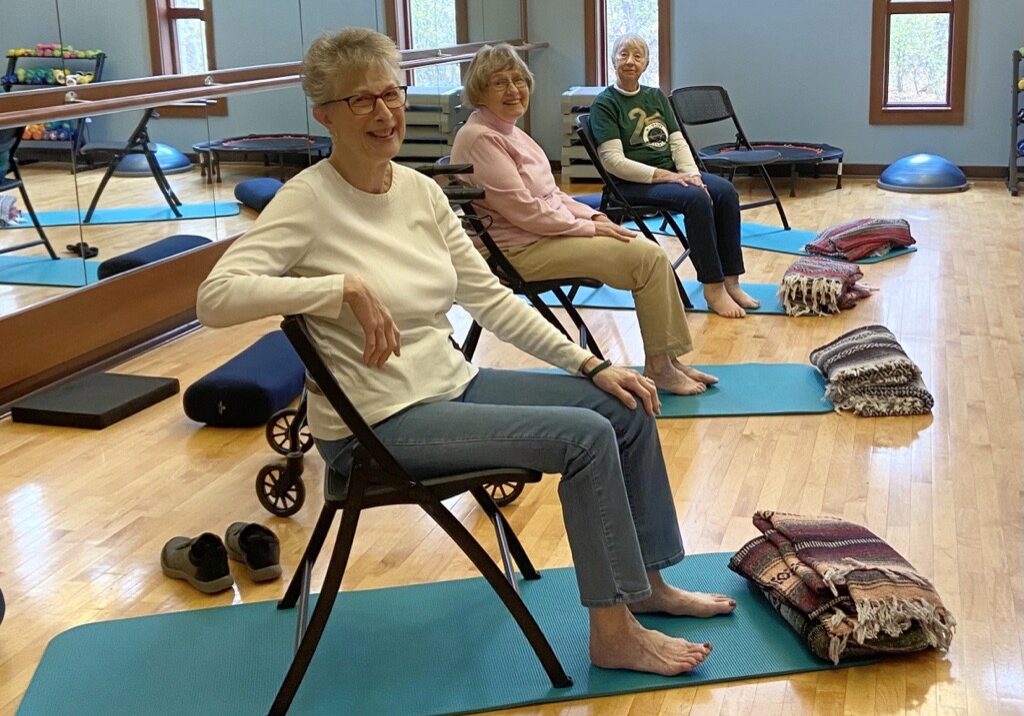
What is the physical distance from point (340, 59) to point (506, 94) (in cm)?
174

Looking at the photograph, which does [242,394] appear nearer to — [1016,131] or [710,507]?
[710,507]

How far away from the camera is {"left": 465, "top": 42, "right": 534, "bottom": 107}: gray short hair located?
160 inches

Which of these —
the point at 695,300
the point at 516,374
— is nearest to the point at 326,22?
the point at 695,300

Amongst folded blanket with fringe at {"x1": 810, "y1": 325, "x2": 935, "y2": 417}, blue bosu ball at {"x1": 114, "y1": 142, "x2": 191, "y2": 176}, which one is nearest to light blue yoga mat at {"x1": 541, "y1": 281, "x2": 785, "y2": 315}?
folded blanket with fringe at {"x1": 810, "y1": 325, "x2": 935, "y2": 417}

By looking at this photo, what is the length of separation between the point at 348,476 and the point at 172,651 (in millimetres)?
583

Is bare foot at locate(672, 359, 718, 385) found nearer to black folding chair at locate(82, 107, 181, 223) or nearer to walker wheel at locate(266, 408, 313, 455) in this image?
walker wheel at locate(266, 408, 313, 455)

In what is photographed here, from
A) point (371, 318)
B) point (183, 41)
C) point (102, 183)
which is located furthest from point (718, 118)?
point (371, 318)

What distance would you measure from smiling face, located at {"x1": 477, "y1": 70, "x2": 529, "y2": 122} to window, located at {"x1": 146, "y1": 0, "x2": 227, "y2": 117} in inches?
63.9

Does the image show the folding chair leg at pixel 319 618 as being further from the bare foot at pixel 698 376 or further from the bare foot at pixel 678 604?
the bare foot at pixel 698 376

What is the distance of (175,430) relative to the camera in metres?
4.04

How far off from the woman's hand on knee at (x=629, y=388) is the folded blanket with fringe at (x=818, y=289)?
9.57ft

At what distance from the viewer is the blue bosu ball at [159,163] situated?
488 centimetres

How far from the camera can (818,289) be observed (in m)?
5.28

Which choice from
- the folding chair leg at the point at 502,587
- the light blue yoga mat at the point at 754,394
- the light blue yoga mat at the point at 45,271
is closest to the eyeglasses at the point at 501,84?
the light blue yoga mat at the point at 754,394
